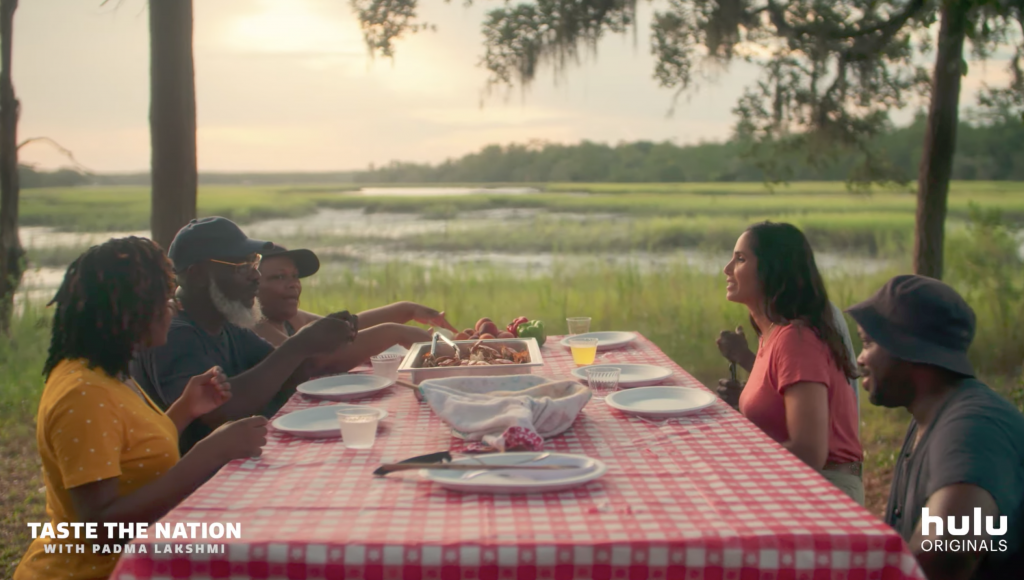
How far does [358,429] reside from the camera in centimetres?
212

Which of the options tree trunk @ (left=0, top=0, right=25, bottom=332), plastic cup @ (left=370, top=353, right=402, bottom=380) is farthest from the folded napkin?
tree trunk @ (left=0, top=0, right=25, bottom=332)

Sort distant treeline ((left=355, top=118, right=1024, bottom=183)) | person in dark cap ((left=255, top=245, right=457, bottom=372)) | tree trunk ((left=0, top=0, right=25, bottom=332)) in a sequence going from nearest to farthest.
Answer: person in dark cap ((left=255, top=245, right=457, bottom=372)) → tree trunk ((left=0, top=0, right=25, bottom=332)) → distant treeline ((left=355, top=118, right=1024, bottom=183))

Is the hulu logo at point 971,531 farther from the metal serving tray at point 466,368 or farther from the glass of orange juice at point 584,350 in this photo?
the glass of orange juice at point 584,350

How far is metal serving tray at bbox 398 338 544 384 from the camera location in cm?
A: 279

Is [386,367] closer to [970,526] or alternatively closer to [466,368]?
[466,368]

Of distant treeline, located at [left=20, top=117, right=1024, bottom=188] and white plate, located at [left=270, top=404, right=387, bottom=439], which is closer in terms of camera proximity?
white plate, located at [left=270, top=404, right=387, bottom=439]

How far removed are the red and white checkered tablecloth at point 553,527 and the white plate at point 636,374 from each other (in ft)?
2.98

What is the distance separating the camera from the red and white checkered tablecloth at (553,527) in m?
1.46

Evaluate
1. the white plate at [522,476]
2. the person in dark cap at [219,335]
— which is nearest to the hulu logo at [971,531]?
the white plate at [522,476]

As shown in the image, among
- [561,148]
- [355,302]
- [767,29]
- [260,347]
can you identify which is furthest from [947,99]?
[561,148]

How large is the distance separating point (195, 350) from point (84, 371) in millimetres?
816

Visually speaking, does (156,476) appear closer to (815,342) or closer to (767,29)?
(815,342)

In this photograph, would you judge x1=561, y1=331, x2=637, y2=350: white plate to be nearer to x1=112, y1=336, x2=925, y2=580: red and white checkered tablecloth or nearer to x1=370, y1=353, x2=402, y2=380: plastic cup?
x1=370, y1=353, x2=402, y2=380: plastic cup

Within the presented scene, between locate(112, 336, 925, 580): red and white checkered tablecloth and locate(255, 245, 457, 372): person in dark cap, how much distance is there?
1561mm
